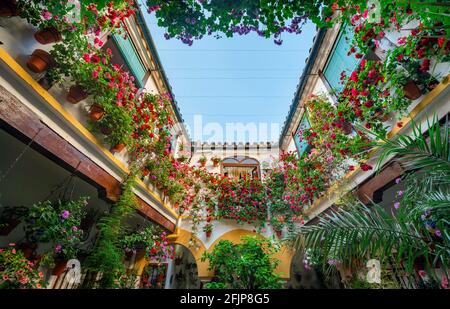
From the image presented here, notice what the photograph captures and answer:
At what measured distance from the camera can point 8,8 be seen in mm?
1886

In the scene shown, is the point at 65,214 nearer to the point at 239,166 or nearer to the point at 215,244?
the point at 215,244

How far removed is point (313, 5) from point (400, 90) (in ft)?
5.23

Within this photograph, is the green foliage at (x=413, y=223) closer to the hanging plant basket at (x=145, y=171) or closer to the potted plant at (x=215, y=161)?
the hanging plant basket at (x=145, y=171)

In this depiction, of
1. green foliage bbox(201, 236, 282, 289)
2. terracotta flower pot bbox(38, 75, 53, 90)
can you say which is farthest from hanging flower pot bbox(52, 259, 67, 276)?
terracotta flower pot bbox(38, 75, 53, 90)

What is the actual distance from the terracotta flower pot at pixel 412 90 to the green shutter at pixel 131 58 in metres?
4.93

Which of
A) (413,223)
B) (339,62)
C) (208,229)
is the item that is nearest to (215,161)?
(208,229)

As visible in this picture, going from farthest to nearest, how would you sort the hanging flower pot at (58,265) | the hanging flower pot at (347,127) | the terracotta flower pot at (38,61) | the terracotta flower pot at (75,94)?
the hanging flower pot at (58,265), the hanging flower pot at (347,127), the terracotta flower pot at (75,94), the terracotta flower pot at (38,61)

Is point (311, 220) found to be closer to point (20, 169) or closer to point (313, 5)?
point (313, 5)

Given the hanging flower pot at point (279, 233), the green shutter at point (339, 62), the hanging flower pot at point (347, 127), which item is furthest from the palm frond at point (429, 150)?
the hanging flower pot at point (279, 233)

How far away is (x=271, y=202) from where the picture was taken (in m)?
6.89

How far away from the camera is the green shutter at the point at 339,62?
13.1 ft

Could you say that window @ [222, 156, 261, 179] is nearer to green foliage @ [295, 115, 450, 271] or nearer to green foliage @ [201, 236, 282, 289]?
green foliage @ [201, 236, 282, 289]

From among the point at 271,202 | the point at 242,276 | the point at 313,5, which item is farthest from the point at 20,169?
the point at 271,202

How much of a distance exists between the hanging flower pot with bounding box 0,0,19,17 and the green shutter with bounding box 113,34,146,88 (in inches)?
80.0
